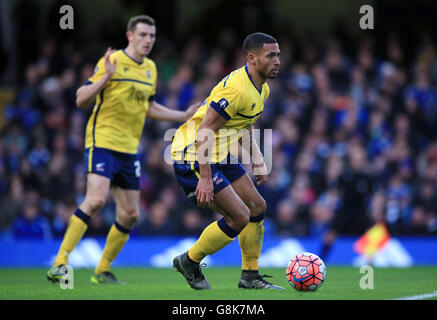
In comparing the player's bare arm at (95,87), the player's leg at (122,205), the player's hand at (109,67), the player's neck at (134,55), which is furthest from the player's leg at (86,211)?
the player's neck at (134,55)

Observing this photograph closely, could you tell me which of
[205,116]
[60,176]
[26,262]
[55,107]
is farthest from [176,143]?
[55,107]

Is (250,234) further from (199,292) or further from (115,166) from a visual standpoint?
(115,166)

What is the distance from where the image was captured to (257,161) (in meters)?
7.62

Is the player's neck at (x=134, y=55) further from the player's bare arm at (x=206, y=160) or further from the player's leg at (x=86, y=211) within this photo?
the player's bare arm at (x=206, y=160)

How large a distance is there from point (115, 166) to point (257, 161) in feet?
5.83

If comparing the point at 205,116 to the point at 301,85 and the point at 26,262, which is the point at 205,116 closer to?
the point at 26,262

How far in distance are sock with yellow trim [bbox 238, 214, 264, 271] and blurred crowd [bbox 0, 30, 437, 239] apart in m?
6.08

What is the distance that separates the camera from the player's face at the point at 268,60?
6.96 meters

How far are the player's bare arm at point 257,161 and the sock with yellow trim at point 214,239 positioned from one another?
822mm

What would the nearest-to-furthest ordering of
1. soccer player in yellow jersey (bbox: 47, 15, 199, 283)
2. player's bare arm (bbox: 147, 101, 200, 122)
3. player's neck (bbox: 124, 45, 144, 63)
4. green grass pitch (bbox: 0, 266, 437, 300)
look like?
green grass pitch (bbox: 0, 266, 437, 300) → soccer player in yellow jersey (bbox: 47, 15, 199, 283) → player's neck (bbox: 124, 45, 144, 63) → player's bare arm (bbox: 147, 101, 200, 122)

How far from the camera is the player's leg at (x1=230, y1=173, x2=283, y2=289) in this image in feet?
23.8

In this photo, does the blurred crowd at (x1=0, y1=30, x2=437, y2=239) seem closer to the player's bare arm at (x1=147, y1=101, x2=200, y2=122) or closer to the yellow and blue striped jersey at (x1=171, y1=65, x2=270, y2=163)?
the player's bare arm at (x1=147, y1=101, x2=200, y2=122)

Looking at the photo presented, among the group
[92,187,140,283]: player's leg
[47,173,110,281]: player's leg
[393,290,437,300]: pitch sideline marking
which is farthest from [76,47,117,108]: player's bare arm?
[393,290,437,300]: pitch sideline marking

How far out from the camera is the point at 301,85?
1686 cm
